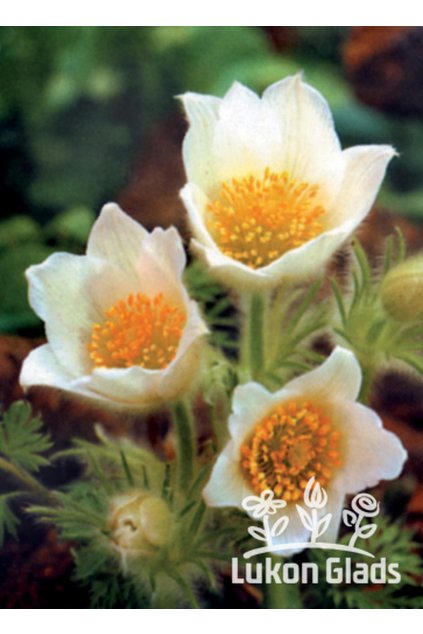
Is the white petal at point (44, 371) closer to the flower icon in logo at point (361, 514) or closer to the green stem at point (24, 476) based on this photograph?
the green stem at point (24, 476)

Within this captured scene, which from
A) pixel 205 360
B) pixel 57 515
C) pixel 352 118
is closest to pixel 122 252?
pixel 205 360

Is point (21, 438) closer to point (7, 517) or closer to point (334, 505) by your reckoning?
point (7, 517)

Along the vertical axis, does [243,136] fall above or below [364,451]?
above

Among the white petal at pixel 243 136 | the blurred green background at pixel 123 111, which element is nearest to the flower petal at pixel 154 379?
the white petal at pixel 243 136

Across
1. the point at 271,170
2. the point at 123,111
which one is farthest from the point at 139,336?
the point at 123,111
